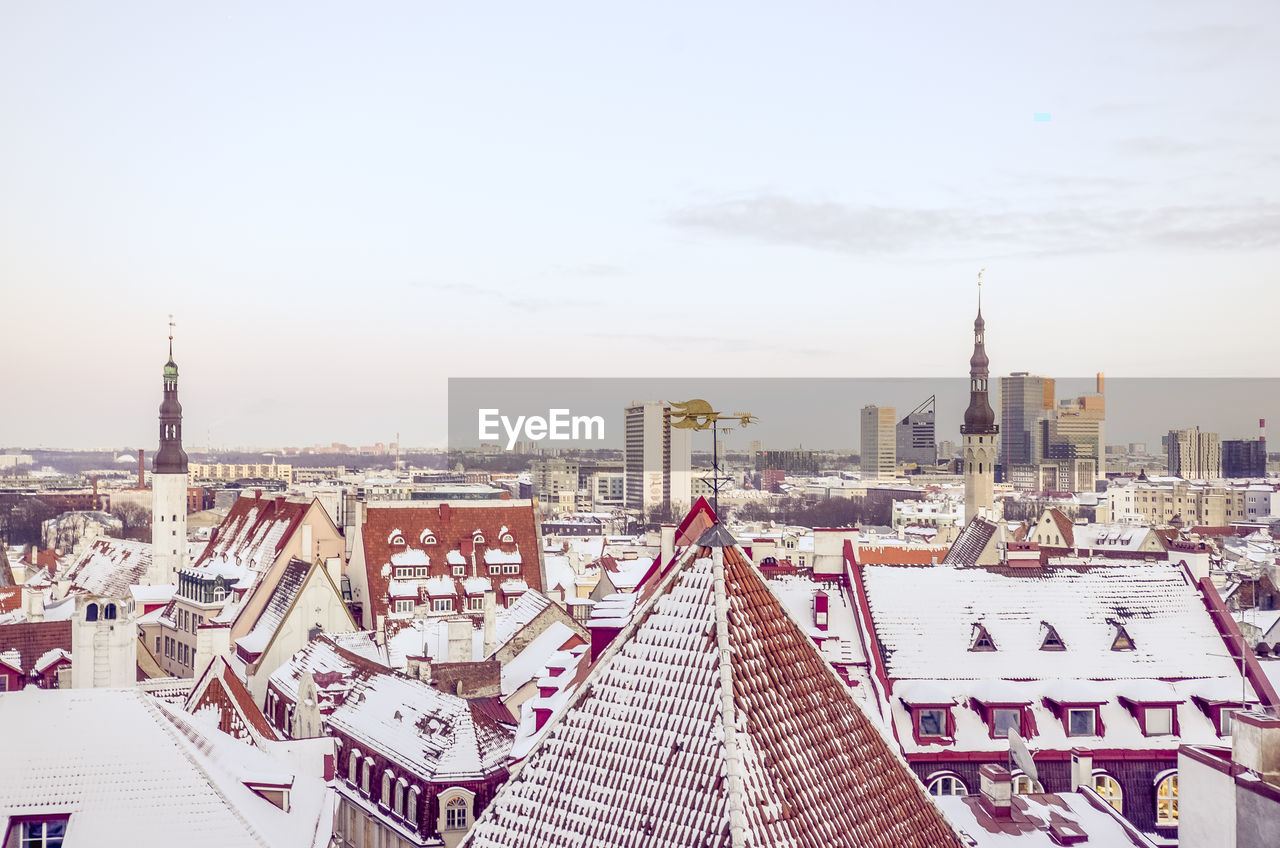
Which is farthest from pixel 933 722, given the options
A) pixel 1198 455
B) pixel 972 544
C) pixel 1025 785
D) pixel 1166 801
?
pixel 1198 455

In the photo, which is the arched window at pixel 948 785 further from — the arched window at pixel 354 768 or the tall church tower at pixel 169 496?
the tall church tower at pixel 169 496

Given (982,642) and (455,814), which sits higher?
(982,642)

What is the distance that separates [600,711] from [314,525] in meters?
45.4

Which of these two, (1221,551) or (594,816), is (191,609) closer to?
(594,816)

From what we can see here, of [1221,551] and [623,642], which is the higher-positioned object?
[623,642]

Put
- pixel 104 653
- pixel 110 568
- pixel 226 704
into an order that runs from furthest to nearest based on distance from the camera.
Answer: pixel 110 568 < pixel 226 704 < pixel 104 653

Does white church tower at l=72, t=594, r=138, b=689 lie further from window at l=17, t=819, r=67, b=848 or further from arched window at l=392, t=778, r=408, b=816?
window at l=17, t=819, r=67, b=848

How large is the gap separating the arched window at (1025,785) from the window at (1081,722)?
5497mm

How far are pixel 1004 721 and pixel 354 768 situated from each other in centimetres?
1679

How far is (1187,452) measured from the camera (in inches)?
7028

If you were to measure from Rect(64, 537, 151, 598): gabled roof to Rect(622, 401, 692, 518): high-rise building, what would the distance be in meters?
84.0

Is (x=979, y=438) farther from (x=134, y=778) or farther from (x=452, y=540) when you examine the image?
(x=134, y=778)

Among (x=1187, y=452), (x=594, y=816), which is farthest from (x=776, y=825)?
(x=1187, y=452)

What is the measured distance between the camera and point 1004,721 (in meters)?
28.1
